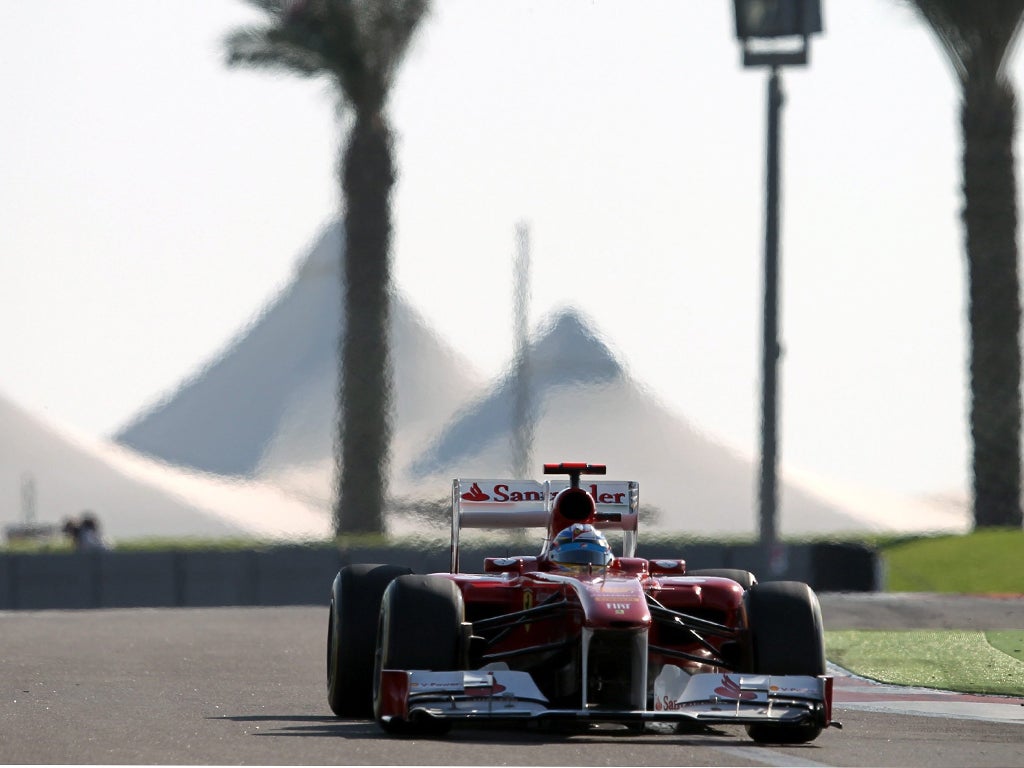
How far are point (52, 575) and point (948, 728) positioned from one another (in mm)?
23158

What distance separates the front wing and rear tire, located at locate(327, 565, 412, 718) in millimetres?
1269

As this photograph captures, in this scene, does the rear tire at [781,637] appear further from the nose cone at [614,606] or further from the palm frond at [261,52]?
the palm frond at [261,52]

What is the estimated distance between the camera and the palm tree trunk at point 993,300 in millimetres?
35781

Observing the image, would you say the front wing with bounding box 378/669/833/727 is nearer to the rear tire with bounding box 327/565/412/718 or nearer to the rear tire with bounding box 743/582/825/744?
the rear tire with bounding box 743/582/825/744

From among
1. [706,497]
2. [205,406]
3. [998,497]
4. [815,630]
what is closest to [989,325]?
[998,497]

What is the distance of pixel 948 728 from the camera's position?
1273cm

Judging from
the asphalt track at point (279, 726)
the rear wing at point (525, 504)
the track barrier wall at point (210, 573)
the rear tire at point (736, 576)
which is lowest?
the track barrier wall at point (210, 573)

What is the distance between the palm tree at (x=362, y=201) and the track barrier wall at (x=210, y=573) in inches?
144

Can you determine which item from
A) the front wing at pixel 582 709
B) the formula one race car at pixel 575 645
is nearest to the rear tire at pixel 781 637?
the formula one race car at pixel 575 645

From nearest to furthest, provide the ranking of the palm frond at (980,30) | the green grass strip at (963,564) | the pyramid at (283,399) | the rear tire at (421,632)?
the rear tire at (421,632)
the green grass strip at (963,564)
the palm frond at (980,30)
the pyramid at (283,399)

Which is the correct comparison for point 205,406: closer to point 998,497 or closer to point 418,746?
point 998,497

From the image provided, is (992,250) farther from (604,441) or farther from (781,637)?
(781,637)

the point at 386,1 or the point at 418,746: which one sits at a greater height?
the point at 386,1

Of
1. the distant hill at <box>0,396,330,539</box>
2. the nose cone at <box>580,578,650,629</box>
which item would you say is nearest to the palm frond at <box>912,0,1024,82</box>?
the distant hill at <box>0,396,330,539</box>
